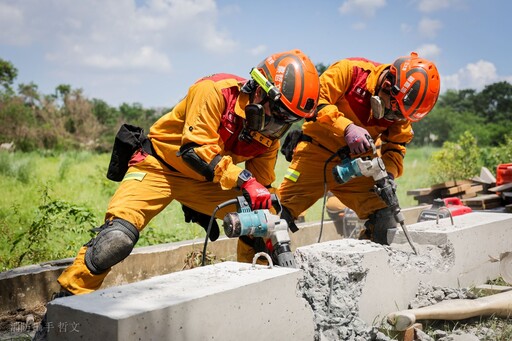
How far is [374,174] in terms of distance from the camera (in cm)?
470

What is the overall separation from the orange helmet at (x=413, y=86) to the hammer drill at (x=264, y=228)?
6.44 ft

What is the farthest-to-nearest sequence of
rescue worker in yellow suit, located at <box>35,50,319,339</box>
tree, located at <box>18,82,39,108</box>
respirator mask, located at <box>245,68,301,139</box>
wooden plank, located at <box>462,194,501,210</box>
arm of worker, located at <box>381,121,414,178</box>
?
tree, located at <box>18,82,39,108</box> < wooden plank, located at <box>462,194,501,210</box> < arm of worker, located at <box>381,121,414,178</box> < respirator mask, located at <box>245,68,301,139</box> < rescue worker in yellow suit, located at <box>35,50,319,339</box>

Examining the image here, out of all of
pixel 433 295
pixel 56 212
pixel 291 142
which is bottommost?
pixel 433 295

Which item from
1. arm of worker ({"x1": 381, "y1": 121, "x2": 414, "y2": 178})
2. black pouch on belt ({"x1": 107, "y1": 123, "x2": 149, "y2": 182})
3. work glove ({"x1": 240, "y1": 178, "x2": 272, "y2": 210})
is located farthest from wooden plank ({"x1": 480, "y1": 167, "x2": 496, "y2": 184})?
black pouch on belt ({"x1": 107, "y1": 123, "x2": 149, "y2": 182})

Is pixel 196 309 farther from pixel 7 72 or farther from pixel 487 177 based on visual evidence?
pixel 7 72

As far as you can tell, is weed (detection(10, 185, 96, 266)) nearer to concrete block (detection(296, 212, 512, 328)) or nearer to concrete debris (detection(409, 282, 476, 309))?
concrete block (detection(296, 212, 512, 328))

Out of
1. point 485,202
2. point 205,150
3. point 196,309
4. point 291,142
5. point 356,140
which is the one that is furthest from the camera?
point 485,202

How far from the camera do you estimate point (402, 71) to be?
4.82m

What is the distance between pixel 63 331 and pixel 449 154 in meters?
10.7

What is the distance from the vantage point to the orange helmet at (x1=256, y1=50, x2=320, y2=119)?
4.04 meters

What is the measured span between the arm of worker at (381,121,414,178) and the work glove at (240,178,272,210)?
7.06 feet

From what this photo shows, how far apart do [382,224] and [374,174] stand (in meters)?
0.56

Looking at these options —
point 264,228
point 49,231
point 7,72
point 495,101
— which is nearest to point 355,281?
point 264,228

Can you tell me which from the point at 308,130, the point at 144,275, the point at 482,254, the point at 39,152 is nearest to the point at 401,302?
the point at 482,254
